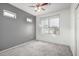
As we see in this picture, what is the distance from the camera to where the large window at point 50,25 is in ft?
14.4

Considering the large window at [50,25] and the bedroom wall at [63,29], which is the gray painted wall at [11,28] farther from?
the bedroom wall at [63,29]

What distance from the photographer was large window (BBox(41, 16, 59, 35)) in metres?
4.40

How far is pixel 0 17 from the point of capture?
8.52 feet

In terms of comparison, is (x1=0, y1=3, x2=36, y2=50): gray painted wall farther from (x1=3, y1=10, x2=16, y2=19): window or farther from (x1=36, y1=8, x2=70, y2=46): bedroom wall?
(x1=36, y1=8, x2=70, y2=46): bedroom wall

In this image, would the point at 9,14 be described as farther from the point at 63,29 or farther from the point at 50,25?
the point at 63,29

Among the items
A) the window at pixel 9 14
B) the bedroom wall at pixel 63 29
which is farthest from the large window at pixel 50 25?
the window at pixel 9 14

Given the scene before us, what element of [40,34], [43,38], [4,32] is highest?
[4,32]

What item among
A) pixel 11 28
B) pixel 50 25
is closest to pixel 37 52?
pixel 11 28

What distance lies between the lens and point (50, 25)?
187 inches

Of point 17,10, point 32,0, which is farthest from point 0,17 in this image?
→ point 32,0

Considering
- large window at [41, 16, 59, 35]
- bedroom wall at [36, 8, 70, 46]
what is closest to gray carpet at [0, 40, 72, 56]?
bedroom wall at [36, 8, 70, 46]

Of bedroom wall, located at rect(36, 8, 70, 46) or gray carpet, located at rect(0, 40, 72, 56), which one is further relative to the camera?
bedroom wall, located at rect(36, 8, 70, 46)

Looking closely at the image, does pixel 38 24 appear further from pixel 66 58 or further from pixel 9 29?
pixel 66 58

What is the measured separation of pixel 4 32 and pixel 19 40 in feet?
3.97
